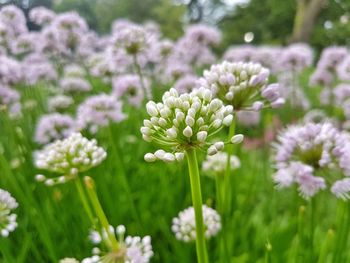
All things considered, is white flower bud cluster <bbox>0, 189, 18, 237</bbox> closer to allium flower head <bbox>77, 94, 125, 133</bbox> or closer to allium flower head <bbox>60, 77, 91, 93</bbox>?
allium flower head <bbox>77, 94, 125, 133</bbox>

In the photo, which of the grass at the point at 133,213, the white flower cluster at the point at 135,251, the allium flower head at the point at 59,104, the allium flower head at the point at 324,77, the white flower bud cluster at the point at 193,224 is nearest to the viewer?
the white flower cluster at the point at 135,251

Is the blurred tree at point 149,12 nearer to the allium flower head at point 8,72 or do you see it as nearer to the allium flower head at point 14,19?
the allium flower head at point 14,19

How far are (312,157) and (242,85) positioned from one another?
0.37 metres

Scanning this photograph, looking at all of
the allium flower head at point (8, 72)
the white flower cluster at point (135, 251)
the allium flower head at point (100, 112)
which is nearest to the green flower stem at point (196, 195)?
the white flower cluster at point (135, 251)

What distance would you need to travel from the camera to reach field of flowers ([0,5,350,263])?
117 centimetres

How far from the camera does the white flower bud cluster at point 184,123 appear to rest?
3.17ft

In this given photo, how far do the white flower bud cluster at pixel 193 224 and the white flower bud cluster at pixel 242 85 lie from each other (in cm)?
47

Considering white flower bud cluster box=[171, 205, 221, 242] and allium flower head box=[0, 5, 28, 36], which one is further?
allium flower head box=[0, 5, 28, 36]

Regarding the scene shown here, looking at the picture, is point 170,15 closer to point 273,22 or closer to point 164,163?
point 273,22

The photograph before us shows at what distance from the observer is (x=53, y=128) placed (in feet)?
9.72

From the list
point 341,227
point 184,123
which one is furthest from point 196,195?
point 341,227

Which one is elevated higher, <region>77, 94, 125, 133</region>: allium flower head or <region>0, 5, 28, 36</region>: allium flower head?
<region>0, 5, 28, 36</region>: allium flower head

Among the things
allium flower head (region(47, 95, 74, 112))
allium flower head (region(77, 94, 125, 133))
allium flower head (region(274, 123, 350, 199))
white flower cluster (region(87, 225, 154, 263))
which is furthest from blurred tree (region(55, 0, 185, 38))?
white flower cluster (region(87, 225, 154, 263))

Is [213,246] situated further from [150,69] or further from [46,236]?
[150,69]
